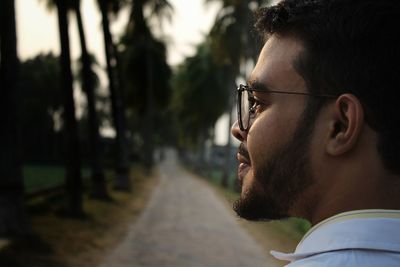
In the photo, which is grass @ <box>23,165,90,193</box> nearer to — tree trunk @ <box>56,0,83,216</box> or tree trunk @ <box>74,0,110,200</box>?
tree trunk @ <box>74,0,110,200</box>

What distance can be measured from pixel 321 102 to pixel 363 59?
103mm

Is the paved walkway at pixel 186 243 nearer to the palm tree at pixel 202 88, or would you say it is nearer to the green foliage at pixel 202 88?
the palm tree at pixel 202 88

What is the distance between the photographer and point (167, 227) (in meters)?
14.6

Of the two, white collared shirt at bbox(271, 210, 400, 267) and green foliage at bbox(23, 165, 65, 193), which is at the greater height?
white collared shirt at bbox(271, 210, 400, 267)

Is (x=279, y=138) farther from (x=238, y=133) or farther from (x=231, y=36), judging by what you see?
(x=231, y=36)

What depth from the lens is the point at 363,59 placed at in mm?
1060

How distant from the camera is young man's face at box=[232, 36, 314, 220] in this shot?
3.71 feet

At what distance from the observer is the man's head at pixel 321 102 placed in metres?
1.06

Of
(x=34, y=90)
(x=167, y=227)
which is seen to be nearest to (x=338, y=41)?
(x=167, y=227)

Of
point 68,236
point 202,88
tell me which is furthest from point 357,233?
point 202,88

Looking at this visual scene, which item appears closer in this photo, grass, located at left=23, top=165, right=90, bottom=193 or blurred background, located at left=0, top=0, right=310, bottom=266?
blurred background, located at left=0, top=0, right=310, bottom=266

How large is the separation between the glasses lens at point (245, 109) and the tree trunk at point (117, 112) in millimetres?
17998

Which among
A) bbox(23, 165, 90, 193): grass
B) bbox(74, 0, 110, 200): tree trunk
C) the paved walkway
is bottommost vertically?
bbox(23, 165, 90, 193): grass

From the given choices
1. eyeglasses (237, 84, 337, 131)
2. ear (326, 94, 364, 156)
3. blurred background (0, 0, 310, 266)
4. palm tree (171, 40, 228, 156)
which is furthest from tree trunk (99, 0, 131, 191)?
palm tree (171, 40, 228, 156)
